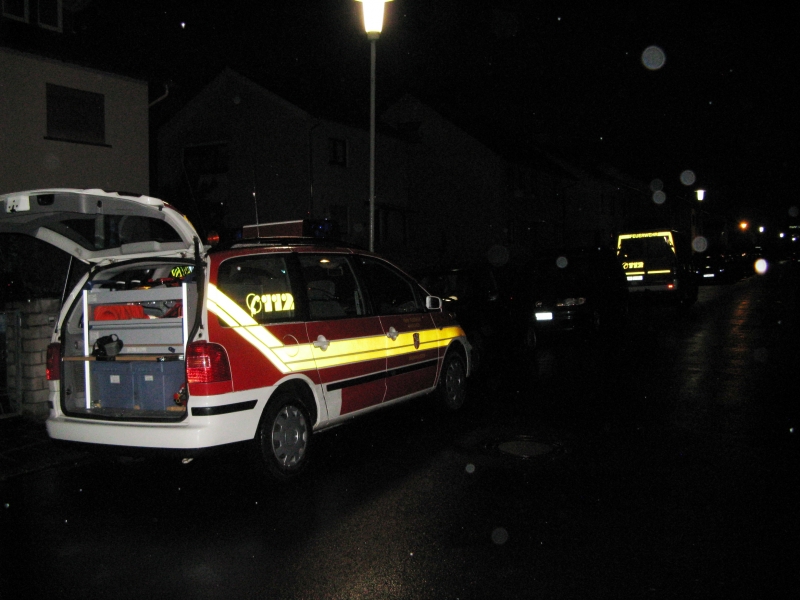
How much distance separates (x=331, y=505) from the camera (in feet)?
16.7

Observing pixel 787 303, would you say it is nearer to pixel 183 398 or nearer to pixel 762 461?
pixel 762 461

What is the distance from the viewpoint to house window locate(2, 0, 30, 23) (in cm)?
1630

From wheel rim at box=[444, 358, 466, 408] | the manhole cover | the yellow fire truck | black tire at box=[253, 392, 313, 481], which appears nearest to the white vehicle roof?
black tire at box=[253, 392, 313, 481]

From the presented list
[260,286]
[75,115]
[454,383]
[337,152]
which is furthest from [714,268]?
[260,286]

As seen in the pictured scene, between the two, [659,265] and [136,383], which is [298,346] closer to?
[136,383]

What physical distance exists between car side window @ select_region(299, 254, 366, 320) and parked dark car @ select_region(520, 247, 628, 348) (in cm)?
740

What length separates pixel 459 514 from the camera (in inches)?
189

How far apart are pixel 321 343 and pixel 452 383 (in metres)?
2.71

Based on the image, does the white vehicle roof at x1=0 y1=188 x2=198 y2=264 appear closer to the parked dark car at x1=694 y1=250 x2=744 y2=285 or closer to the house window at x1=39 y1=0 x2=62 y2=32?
the house window at x1=39 y1=0 x2=62 y2=32

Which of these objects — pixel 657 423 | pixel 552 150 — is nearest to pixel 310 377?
pixel 657 423

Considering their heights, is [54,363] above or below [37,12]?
below

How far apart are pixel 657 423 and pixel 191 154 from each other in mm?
26741

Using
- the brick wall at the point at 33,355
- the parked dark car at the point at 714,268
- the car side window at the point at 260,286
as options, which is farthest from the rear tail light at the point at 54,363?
the parked dark car at the point at 714,268

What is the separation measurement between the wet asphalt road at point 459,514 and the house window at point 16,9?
45.9 feet
